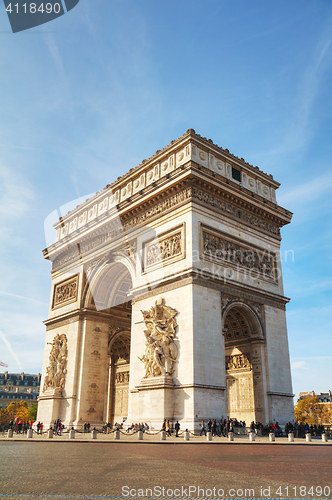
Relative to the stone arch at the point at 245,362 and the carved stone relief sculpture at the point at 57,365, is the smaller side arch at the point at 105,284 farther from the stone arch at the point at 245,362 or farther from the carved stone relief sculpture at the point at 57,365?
the stone arch at the point at 245,362

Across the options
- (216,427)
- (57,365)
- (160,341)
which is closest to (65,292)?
(57,365)

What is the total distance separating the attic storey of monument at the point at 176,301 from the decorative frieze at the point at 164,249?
7 cm

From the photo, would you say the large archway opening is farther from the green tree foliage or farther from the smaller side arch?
the green tree foliage

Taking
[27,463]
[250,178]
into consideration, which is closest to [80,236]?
[250,178]

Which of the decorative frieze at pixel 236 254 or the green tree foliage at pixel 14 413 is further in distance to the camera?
the green tree foliage at pixel 14 413

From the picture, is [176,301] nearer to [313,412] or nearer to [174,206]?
[174,206]

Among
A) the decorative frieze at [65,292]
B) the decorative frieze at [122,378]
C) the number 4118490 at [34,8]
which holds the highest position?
the number 4118490 at [34,8]

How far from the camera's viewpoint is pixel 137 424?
20.9 m

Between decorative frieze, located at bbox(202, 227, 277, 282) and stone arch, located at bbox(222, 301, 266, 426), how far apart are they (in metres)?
2.44

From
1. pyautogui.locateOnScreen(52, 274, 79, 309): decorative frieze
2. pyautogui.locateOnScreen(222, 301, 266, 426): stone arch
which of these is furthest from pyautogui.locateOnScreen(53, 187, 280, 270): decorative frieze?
pyautogui.locateOnScreen(222, 301, 266, 426): stone arch

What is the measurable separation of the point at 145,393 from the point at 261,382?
21.1 feet

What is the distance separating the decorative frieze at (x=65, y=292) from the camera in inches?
1193

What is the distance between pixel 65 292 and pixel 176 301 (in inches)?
493

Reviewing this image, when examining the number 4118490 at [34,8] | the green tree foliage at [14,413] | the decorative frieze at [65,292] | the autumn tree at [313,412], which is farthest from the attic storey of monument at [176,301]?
the autumn tree at [313,412]
